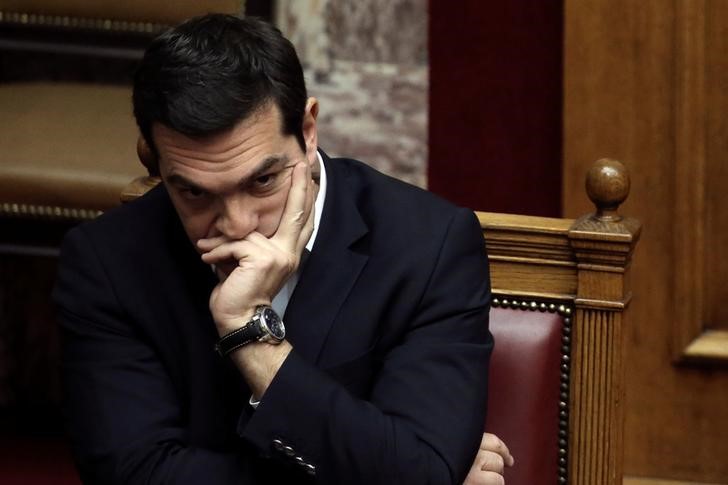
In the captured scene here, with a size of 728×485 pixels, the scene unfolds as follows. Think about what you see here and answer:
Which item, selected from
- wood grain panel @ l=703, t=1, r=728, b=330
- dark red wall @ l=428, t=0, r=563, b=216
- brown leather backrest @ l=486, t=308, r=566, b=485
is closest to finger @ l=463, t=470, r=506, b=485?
brown leather backrest @ l=486, t=308, r=566, b=485

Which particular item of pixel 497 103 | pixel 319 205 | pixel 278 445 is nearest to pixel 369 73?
pixel 497 103

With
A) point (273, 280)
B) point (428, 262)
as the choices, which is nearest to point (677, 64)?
point (428, 262)

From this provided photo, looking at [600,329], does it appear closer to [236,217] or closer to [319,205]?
[319,205]

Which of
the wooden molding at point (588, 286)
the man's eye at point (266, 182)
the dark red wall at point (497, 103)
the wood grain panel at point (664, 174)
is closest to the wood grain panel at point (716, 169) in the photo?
the wood grain panel at point (664, 174)

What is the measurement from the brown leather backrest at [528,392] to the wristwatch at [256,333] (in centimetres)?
36

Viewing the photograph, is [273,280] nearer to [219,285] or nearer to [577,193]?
[219,285]

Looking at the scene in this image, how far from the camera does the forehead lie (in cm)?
175

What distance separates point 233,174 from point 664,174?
1370mm

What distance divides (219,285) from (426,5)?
4.99ft

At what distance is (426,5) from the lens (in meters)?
3.16

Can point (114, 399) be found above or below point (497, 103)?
below

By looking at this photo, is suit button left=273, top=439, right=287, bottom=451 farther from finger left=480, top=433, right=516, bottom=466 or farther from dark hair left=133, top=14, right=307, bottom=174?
dark hair left=133, top=14, right=307, bottom=174

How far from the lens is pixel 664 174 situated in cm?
288

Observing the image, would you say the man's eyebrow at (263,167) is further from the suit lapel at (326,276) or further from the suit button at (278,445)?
the suit button at (278,445)
